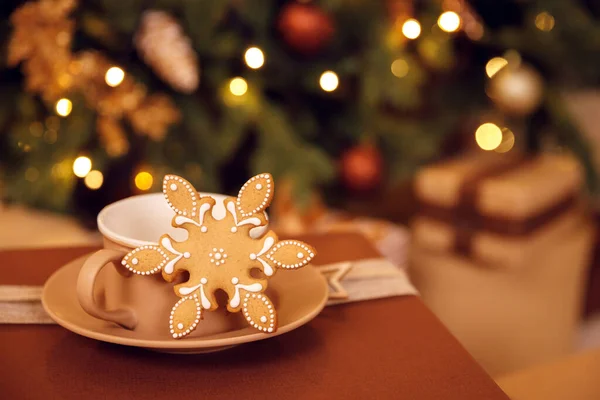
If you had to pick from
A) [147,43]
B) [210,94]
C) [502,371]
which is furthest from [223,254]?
[502,371]

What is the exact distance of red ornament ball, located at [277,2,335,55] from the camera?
1.17 m

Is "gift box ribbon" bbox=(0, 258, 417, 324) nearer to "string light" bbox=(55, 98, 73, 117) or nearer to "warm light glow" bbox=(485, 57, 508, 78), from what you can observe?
"string light" bbox=(55, 98, 73, 117)

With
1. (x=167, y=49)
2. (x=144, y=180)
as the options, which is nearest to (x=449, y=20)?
(x=167, y=49)

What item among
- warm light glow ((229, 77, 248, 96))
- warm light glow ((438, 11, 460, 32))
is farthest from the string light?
warm light glow ((438, 11, 460, 32))

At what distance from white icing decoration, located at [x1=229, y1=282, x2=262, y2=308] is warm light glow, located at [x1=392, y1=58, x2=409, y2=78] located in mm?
962

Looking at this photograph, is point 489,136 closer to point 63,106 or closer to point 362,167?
point 362,167

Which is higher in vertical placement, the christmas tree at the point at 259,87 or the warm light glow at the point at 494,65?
the warm light glow at the point at 494,65

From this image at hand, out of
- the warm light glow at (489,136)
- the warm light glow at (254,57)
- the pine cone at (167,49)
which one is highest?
the warm light glow at (489,136)

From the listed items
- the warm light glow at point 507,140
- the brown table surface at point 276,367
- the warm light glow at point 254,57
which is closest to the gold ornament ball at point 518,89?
the warm light glow at point 507,140

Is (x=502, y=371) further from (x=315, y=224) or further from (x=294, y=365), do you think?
(x=294, y=365)

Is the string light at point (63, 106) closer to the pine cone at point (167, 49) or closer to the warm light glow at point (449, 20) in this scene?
the pine cone at point (167, 49)

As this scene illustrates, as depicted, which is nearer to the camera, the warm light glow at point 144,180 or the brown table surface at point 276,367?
the brown table surface at point 276,367

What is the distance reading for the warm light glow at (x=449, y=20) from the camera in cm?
135

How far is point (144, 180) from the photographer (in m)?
1.17
